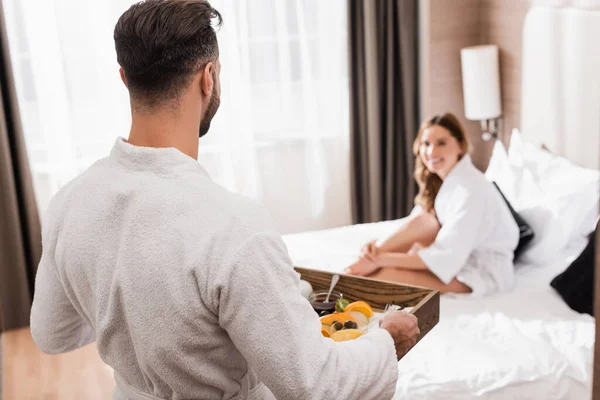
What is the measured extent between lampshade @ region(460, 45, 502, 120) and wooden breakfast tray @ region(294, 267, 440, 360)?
2363 mm

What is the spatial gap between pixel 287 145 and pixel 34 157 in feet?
4.92

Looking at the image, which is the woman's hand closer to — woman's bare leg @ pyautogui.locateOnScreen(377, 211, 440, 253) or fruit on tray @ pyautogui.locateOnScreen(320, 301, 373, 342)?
woman's bare leg @ pyautogui.locateOnScreen(377, 211, 440, 253)

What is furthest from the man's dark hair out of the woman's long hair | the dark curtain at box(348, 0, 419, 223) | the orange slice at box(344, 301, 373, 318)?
the dark curtain at box(348, 0, 419, 223)

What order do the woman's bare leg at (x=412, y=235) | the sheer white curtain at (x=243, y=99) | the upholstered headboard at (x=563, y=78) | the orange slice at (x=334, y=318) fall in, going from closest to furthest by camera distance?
1. the orange slice at (x=334, y=318)
2. the woman's bare leg at (x=412, y=235)
3. the upholstered headboard at (x=563, y=78)
4. the sheer white curtain at (x=243, y=99)

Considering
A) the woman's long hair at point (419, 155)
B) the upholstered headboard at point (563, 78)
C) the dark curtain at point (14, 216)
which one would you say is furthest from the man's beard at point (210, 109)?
the dark curtain at point (14, 216)

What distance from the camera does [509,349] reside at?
229 centimetres

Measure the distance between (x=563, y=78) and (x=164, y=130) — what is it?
8.99 feet

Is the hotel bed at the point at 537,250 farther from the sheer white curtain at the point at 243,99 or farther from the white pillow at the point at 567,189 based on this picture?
the sheer white curtain at the point at 243,99

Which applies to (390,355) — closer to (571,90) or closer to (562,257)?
(562,257)

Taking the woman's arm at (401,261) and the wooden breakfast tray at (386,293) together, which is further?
the woman's arm at (401,261)

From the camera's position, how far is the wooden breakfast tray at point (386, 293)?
168cm

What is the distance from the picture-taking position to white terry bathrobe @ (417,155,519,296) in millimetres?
2814

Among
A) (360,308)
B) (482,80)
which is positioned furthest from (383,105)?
(360,308)

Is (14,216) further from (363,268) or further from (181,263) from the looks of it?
(181,263)
